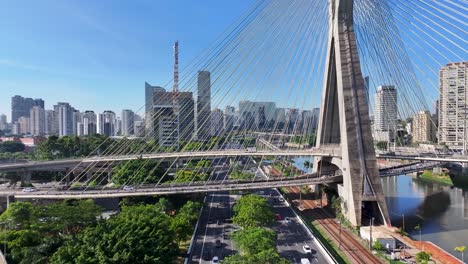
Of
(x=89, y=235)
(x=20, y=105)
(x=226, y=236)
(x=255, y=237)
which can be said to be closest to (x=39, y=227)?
(x=89, y=235)

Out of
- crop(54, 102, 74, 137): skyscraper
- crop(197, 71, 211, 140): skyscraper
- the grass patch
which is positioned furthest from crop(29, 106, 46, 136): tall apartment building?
the grass patch

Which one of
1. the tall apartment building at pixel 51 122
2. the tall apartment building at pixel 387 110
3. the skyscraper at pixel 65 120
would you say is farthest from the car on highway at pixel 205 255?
the tall apartment building at pixel 51 122

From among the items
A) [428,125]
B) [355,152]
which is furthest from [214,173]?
[428,125]

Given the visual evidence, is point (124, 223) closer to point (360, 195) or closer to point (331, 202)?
point (360, 195)

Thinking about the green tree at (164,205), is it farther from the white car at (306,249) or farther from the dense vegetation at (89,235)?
the white car at (306,249)

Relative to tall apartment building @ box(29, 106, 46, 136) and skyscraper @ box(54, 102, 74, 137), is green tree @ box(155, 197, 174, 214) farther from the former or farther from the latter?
tall apartment building @ box(29, 106, 46, 136)

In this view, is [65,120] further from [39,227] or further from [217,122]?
[39,227]

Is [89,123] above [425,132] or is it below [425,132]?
above
